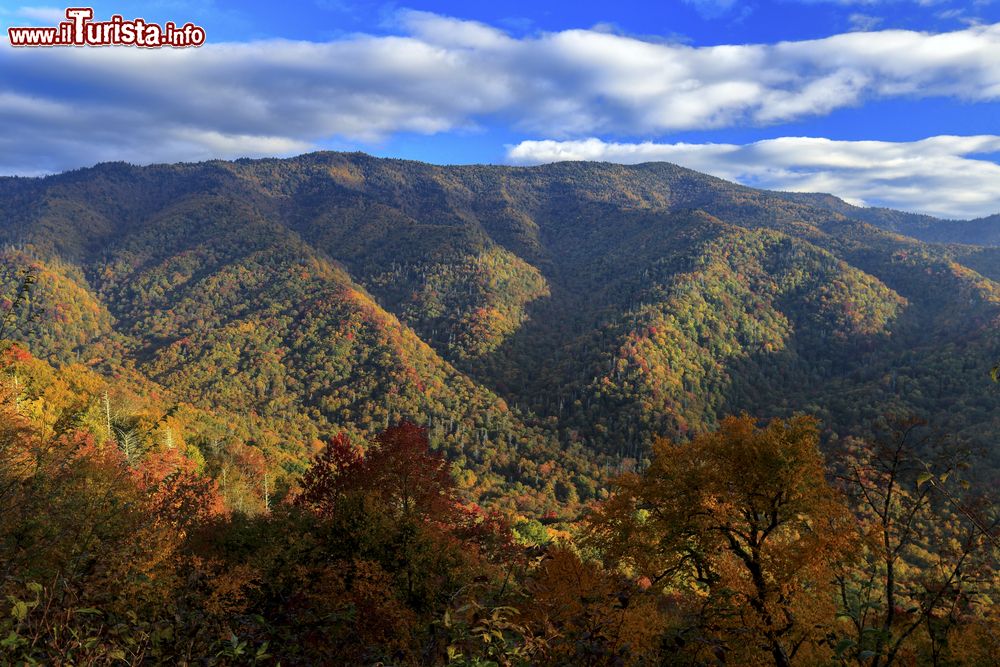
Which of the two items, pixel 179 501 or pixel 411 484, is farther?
pixel 179 501

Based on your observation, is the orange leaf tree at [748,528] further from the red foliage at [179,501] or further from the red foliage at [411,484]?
the red foliage at [179,501]

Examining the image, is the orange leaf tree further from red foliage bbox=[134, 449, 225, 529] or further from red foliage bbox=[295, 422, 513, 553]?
red foliage bbox=[134, 449, 225, 529]

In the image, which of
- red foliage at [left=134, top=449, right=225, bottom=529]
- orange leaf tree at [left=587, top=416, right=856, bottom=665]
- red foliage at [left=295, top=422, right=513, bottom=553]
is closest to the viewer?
orange leaf tree at [left=587, top=416, right=856, bottom=665]

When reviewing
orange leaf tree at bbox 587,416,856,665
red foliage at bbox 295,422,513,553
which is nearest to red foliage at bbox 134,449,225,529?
red foliage at bbox 295,422,513,553

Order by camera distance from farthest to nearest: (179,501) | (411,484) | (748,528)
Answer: (179,501)
(411,484)
(748,528)

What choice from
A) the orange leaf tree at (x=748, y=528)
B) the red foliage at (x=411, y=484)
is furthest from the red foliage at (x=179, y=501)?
the orange leaf tree at (x=748, y=528)

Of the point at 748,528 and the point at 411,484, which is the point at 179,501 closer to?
the point at 411,484

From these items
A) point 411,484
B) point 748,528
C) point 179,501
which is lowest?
point 179,501

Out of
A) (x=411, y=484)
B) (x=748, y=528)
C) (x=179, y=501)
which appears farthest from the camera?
(x=179, y=501)

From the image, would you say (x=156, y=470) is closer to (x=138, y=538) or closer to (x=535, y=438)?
(x=138, y=538)

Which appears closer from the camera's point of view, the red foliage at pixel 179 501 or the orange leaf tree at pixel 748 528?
the orange leaf tree at pixel 748 528

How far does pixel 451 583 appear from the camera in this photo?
624 inches

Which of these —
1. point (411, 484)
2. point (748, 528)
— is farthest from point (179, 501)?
point (748, 528)

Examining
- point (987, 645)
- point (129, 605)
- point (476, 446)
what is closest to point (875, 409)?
point (476, 446)
